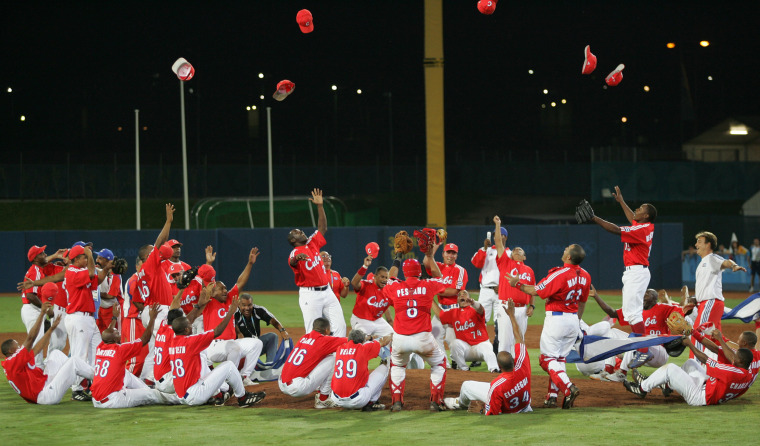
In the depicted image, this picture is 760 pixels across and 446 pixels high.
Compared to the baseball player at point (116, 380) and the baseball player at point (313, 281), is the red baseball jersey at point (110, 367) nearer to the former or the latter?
the baseball player at point (116, 380)

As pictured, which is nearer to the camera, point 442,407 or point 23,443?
point 23,443

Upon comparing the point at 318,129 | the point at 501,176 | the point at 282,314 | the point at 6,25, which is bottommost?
the point at 282,314

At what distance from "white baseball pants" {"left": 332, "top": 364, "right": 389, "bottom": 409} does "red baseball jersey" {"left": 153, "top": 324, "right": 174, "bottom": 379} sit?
2132 mm

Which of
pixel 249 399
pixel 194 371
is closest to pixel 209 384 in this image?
pixel 194 371

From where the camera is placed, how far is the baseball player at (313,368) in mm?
9930

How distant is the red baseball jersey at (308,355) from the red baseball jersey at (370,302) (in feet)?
8.94

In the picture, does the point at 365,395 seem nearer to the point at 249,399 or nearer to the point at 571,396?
the point at 249,399

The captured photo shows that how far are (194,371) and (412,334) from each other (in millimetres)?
2684

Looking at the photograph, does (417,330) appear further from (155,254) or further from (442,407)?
(155,254)

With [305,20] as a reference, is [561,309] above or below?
below

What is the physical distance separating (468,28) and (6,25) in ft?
108

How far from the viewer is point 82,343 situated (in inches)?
442

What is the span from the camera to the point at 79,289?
11.1 meters

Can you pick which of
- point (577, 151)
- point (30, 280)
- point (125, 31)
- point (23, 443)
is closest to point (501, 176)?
point (577, 151)
